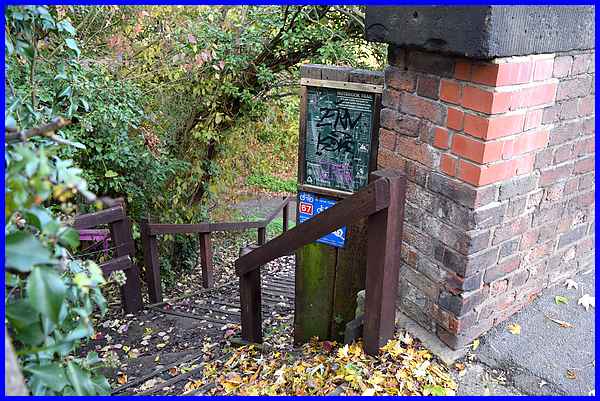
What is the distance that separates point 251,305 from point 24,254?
2471 mm

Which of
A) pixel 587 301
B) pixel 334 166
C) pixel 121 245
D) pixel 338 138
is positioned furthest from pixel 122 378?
pixel 587 301

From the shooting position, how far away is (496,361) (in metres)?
2.25

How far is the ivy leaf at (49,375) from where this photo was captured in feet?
4.20

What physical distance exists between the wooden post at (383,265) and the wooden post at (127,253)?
122 inches

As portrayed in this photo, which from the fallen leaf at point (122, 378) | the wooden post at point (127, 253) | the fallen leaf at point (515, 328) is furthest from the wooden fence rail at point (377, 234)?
the wooden post at point (127, 253)

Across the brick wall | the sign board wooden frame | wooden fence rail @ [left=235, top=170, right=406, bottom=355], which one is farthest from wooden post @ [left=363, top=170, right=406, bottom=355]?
the sign board wooden frame

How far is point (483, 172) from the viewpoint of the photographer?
1.98 meters

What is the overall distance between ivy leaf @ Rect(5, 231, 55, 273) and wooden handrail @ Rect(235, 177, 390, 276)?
4.05ft

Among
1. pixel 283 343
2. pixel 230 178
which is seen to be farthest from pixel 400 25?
pixel 230 178

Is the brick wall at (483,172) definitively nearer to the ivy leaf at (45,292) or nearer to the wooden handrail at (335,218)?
the wooden handrail at (335,218)

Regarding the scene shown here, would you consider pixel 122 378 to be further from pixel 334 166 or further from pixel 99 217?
pixel 334 166

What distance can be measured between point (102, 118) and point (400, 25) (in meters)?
3.50

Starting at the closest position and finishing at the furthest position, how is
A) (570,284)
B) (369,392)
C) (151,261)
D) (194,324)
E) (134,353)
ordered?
(369,392) < (570,284) < (134,353) < (194,324) < (151,261)

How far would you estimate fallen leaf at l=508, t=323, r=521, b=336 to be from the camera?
94.0 inches
